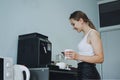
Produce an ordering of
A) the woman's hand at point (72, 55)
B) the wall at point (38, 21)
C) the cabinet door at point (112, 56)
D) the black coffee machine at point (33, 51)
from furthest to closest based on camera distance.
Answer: the cabinet door at point (112, 56), the wall at point (38, 21), the black coffee machine at point (33, 51), the woman's hand at point (72, 55)

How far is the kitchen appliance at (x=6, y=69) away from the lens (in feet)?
5.07

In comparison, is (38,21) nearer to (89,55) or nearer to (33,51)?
(33,51)

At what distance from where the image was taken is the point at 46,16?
8.60ft

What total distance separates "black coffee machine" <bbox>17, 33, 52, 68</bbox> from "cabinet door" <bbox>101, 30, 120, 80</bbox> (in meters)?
2.04

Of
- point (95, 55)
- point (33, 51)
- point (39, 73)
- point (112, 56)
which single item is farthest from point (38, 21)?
point (112, 56)

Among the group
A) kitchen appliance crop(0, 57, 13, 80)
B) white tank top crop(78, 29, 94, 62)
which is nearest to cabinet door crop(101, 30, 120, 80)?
white tank top crop(78, 29, 94, 62)

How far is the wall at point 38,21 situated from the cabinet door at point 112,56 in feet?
2.52

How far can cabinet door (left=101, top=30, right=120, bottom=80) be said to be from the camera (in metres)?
3.77

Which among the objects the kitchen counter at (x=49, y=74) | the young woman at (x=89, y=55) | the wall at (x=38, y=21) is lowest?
the kitchen counter at (x=49, y=74)

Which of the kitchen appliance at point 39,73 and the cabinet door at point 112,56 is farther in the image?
the cabinet door at point 112,56

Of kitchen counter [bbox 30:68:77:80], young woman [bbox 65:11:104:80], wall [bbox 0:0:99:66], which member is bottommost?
kitchen counter [bbox 30:68:77:80]

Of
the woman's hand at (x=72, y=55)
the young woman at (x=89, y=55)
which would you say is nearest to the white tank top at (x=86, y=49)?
the young woman at (x=89, y=55)

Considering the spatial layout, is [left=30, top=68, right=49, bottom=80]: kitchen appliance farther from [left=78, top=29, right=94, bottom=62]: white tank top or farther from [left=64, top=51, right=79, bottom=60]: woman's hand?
[left=78, top=29, right=94, bottom=62]: white tank top

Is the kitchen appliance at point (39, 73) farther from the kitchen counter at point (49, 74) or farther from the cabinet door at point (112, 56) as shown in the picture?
the cabinet door at point (112, 56)
